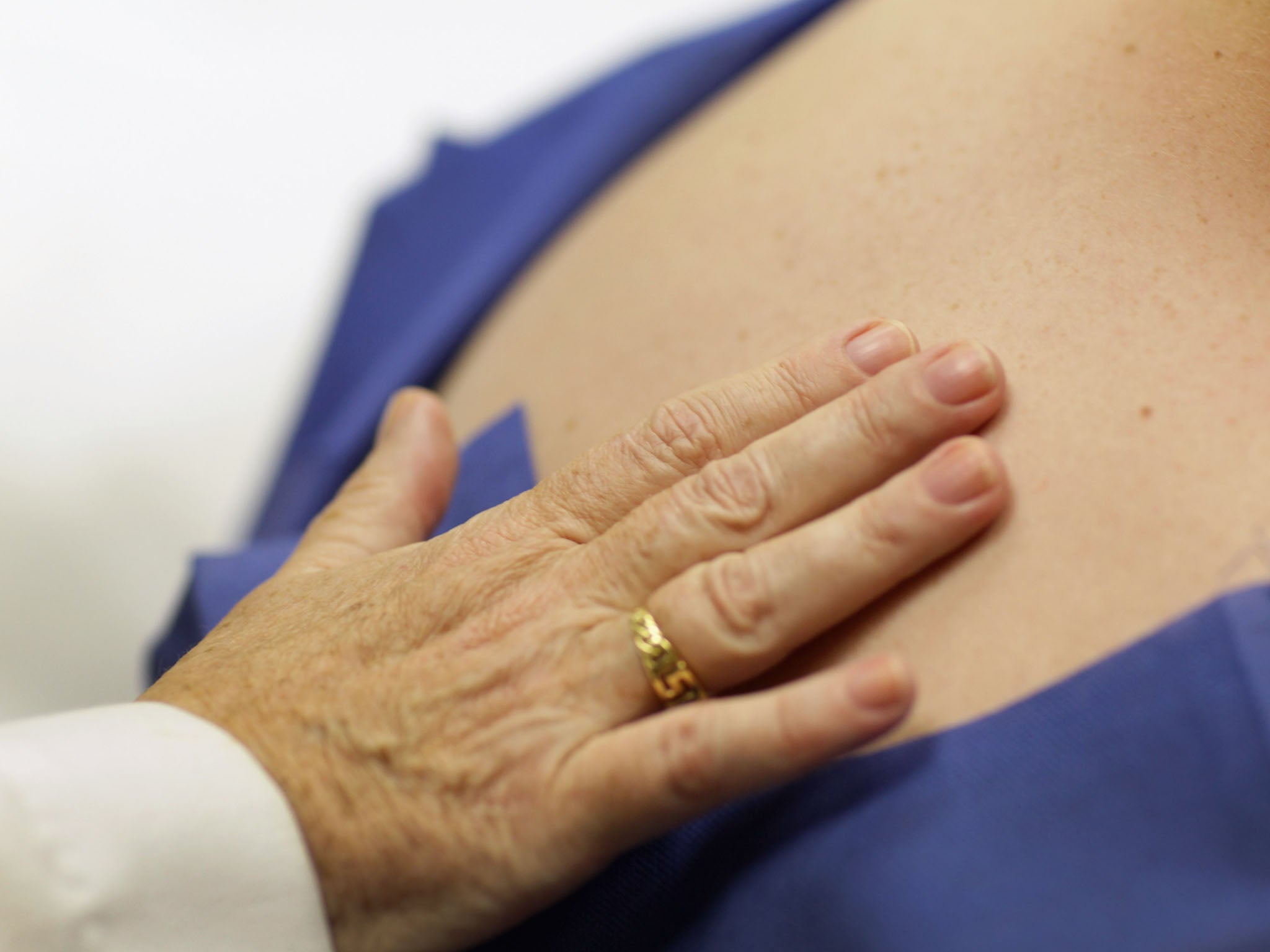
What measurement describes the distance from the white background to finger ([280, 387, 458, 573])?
688 millimetres

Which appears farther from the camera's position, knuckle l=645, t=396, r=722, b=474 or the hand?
knuckle l=645, t=396, r=722, b=474

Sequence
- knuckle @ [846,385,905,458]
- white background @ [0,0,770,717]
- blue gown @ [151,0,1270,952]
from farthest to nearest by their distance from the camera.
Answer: white background @ [0,0,770,717] < knuckle @ [846,385,905,458] < blue gown @ [151,0,1270,952]

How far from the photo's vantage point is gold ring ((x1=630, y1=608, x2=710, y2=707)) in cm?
58

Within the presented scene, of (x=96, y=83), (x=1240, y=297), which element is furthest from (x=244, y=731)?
(x=96, y=83)

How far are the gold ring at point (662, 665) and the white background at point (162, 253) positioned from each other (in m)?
1.01

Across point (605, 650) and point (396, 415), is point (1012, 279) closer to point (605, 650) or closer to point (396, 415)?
point (605, 650)

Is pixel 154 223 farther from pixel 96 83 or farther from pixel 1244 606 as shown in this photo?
pixel 1244 606

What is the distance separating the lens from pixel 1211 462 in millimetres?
548

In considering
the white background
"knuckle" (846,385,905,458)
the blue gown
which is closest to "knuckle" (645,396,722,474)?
"knuckle" (846,385,905,458)

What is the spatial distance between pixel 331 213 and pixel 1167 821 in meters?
1.75

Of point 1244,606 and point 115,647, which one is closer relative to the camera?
point 1244,606

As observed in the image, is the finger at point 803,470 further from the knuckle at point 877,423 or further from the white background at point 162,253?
the white background at point 162,253

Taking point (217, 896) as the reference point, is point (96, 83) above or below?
above

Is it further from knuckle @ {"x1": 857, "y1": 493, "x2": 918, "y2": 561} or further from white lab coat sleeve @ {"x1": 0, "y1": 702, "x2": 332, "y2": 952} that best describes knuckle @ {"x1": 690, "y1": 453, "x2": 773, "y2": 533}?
white lab coat sleeve @ {"x1": 0, "y1": 702, "x2": 332, "y2": 952}
